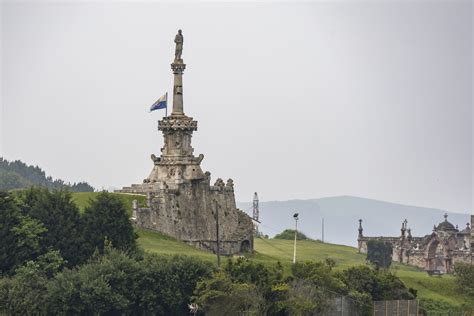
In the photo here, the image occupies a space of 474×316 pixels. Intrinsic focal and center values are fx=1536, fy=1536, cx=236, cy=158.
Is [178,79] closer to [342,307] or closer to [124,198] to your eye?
[124,198]

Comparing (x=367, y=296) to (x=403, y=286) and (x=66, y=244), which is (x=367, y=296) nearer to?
(x=403, y=286)

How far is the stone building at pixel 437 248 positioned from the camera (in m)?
169

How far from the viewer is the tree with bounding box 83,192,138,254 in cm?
11406

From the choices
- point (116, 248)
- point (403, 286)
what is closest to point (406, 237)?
point (403, 286)

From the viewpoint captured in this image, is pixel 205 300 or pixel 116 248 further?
pixel 116 248

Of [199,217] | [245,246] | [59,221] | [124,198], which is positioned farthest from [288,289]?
[245,246]

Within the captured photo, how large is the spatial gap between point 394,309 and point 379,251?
60607 mm

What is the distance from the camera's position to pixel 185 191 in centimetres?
14162

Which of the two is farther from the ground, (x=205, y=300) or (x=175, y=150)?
(x=175, y=150)

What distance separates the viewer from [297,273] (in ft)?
374

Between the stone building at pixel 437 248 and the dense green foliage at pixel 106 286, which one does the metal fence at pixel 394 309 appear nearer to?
the dense green foliage at pixel 106 286

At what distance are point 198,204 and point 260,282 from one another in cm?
3542

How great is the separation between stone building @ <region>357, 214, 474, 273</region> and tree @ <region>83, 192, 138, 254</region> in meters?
57.8

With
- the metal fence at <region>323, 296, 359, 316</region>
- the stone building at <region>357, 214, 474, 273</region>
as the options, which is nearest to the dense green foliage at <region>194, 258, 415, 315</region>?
the metal fence at <region>323, 296, 359, 316</region>
